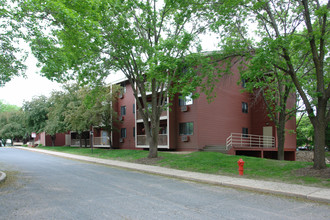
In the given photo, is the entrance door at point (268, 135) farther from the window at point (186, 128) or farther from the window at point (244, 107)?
the window at point (186, 128)

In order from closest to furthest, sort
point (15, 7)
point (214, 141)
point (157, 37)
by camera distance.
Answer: point (15, 7), point (157, 37), point (214, 141)

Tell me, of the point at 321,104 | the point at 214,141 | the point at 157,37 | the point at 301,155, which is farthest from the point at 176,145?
the point at 301,155

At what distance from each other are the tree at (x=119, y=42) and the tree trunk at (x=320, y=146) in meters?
5.49

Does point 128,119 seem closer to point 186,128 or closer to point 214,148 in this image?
point 186,128

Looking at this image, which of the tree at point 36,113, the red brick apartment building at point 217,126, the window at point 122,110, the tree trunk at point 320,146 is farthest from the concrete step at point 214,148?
the tree at point 36,113

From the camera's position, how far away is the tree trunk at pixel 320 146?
11460mm

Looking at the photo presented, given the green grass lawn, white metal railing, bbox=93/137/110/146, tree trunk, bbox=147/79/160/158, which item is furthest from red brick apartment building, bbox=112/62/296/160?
the green grass lawn

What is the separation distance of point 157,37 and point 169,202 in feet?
44.2

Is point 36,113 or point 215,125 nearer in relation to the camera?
point 215,125

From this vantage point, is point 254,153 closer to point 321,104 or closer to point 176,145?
point 176,145

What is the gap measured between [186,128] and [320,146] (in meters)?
14.1

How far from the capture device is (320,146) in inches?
452

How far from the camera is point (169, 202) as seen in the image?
7.16m

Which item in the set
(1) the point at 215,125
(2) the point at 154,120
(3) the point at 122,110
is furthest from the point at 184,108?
(3) the point at 122,110
